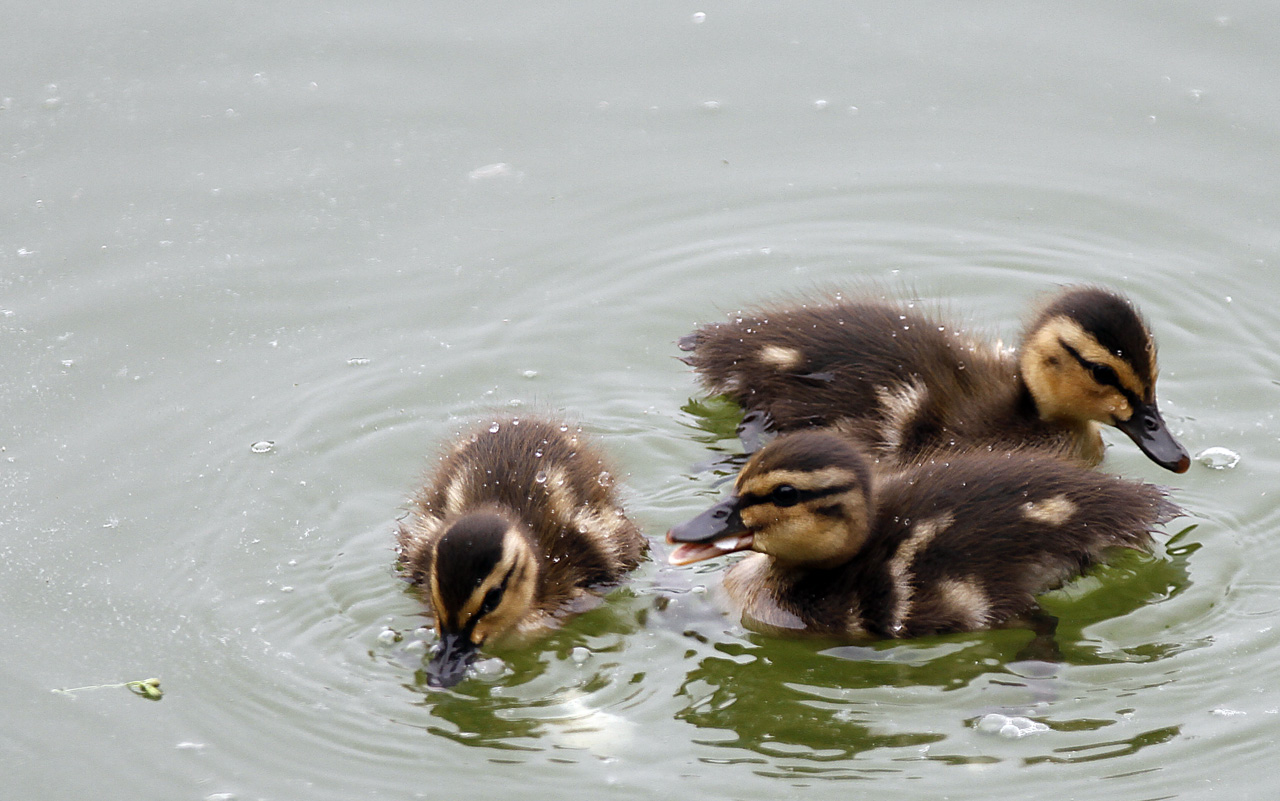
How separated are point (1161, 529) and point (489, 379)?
246 centimetres

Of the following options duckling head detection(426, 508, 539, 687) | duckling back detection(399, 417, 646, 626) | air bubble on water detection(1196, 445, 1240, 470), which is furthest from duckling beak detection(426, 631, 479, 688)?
air bubble on water detection(1196, 445, 1240, 470)

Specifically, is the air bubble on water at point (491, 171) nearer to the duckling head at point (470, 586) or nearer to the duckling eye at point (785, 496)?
the duckling head at point (470, 586)

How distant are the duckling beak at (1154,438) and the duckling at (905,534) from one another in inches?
18.7

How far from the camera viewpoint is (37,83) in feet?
26.6

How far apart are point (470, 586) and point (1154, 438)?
239cm

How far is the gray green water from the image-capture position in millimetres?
4738

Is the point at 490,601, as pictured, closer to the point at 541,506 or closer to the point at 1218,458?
the point at 541,506

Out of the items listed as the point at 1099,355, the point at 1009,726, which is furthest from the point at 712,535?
the point at 1099,355

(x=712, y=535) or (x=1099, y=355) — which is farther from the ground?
(x=1099, y=355)

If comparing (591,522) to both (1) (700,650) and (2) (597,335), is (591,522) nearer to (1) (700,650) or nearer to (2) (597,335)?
(1) (700,650)

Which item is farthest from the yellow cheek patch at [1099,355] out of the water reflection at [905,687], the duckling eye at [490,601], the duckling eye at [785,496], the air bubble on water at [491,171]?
the air bubble on water at [491,171]

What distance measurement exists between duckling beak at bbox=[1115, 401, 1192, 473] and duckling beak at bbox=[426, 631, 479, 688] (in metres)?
2.34

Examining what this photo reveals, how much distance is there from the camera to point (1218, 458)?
19.4 feet

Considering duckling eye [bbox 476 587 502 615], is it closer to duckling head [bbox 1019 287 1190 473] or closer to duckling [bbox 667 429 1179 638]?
duckling [bbox 667 429 1179 638]
